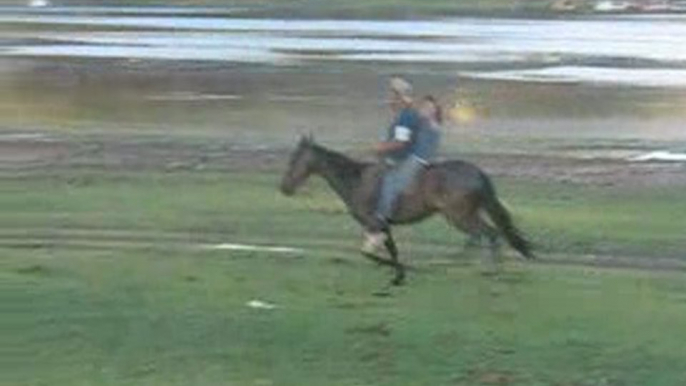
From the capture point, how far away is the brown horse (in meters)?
22.2

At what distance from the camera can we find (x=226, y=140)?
3997cm

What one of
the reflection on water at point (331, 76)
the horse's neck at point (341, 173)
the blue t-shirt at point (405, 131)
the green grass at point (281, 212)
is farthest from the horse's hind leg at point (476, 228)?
the reflection on water at point (331, 76)

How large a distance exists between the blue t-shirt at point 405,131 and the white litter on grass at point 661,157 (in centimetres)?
1472

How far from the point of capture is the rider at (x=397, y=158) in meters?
22.1

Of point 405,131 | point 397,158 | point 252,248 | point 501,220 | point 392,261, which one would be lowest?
point 252,248

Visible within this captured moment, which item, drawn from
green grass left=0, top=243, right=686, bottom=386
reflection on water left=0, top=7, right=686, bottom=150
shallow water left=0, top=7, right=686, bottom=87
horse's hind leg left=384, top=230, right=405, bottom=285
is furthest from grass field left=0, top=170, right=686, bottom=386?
shallow water left=0, top=7, right=686, bottom=87

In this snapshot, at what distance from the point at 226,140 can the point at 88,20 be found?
46253 millimetres

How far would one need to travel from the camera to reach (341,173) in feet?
75.4

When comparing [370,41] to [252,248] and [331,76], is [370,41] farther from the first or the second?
[252,248]

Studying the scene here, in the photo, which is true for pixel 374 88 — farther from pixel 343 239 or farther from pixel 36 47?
pixel 343 239

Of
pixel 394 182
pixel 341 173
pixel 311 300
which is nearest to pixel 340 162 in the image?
pixel 341 173

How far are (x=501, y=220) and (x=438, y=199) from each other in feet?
2.39

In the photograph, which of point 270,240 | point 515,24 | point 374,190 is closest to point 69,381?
point 374,190

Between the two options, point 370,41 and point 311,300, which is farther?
point 370,41
